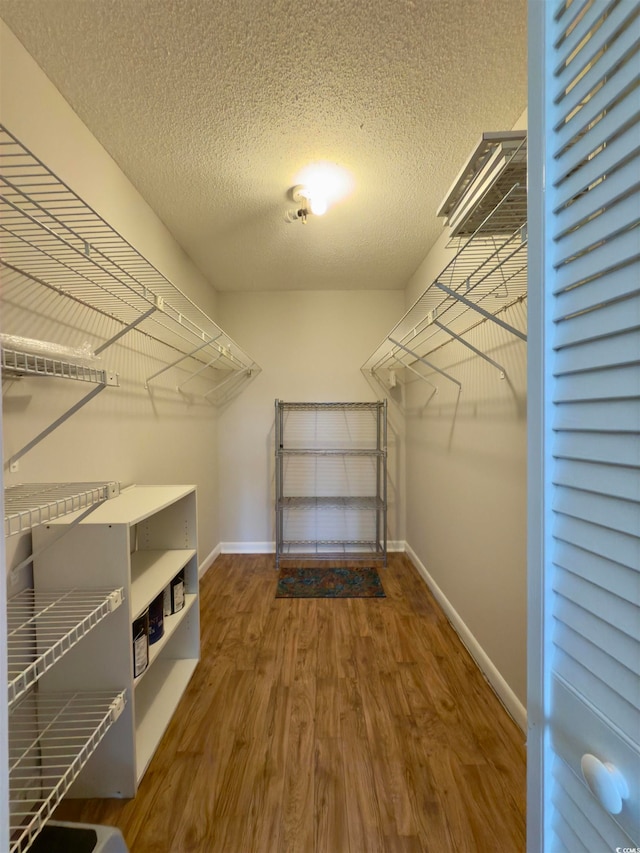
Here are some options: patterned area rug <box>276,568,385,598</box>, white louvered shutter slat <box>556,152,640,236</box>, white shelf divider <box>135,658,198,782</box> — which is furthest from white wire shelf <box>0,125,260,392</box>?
patterned area rug <box>276,568,385,598</box>

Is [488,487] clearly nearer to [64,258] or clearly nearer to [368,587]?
[368,587]

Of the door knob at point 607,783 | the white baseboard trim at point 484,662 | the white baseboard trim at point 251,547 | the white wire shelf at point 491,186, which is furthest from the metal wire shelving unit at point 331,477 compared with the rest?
the door knob at point 607,783

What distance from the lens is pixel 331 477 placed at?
323 centimetres

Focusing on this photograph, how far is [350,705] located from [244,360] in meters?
2.29

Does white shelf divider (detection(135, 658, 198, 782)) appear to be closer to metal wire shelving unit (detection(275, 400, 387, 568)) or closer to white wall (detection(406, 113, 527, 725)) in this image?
white wall (detection(406, 113, 527, 725))

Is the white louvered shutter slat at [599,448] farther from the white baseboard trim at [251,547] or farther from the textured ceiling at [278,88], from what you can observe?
the white baseboard trim at [251,547]

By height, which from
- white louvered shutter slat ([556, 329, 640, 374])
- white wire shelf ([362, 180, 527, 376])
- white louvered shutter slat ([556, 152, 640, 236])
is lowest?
white louvered shutter slat ([556, 329, 640, 374])

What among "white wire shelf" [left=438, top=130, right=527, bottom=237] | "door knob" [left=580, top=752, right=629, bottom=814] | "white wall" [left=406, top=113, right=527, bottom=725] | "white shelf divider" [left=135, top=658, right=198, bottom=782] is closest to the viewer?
"door knob" [left=580, top=752, right=629, bottom=814]

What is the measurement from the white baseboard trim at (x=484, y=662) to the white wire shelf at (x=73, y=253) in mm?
2114

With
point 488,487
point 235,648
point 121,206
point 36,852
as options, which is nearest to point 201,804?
point 36,852

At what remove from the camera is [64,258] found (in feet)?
4.06

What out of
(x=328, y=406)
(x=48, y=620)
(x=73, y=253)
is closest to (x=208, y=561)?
(x=328, y=406)

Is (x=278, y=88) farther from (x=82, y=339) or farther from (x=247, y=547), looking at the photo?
(x=247, y=547)

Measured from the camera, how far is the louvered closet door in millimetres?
365
